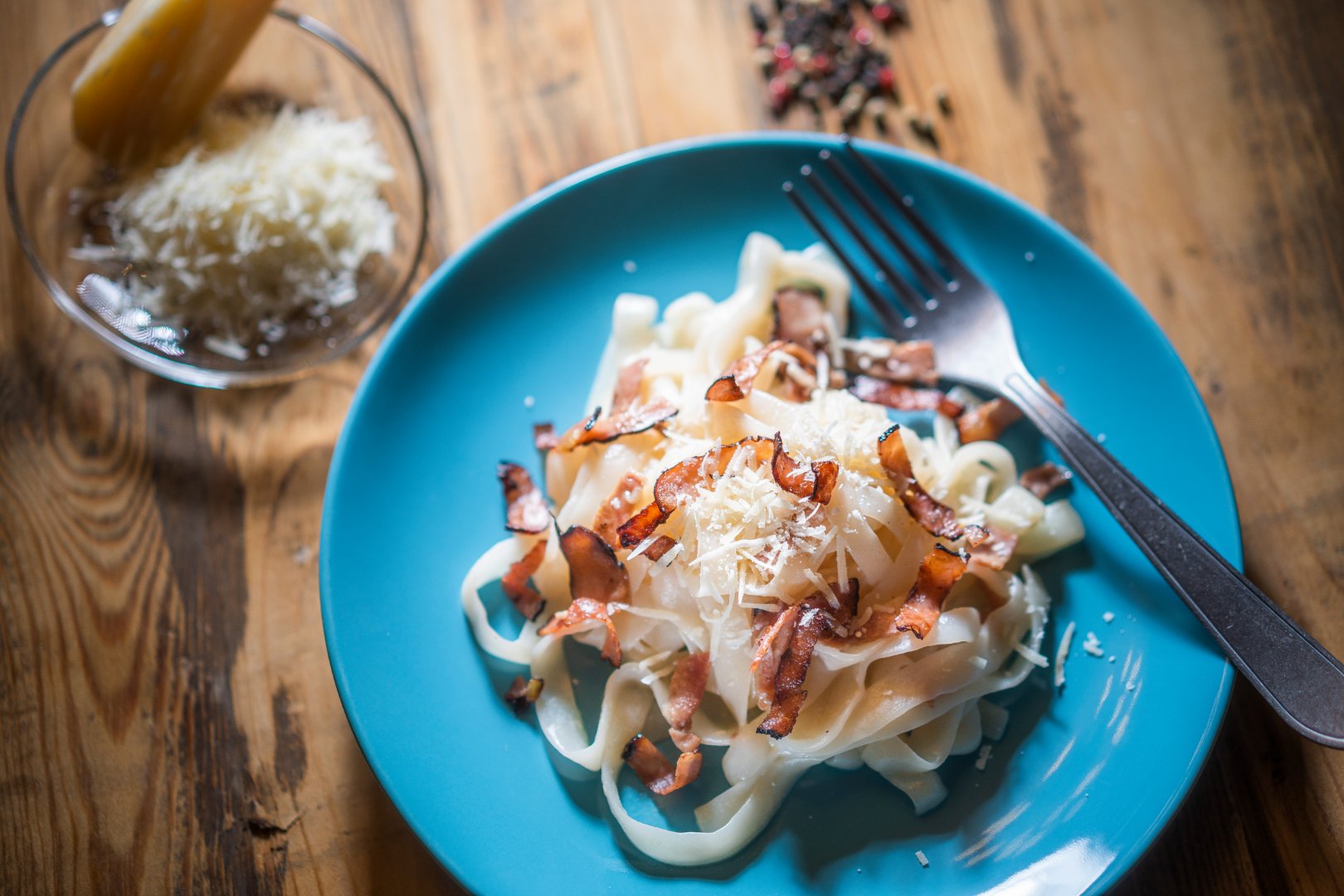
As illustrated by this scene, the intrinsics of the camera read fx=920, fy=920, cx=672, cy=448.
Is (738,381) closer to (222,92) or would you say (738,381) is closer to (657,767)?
(657,767)

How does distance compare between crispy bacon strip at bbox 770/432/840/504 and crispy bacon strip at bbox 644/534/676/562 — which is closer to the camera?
crispy bacon strip at bbox 770/432/840/504

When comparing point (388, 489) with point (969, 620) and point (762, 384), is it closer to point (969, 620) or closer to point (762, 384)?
point (762, 384)

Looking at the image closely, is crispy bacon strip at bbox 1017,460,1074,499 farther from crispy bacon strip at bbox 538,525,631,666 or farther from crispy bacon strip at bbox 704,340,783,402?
crispy bacon strip at bbox 538,525,631,666

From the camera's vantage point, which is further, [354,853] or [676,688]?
[354,853]

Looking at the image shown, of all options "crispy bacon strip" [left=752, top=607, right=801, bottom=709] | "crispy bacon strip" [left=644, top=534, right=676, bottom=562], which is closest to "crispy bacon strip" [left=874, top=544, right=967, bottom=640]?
"crispy bacon strip" [left=752, top=607, right=801, bottom=709]

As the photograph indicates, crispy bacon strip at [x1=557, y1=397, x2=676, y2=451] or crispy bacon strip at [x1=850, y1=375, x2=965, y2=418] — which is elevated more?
crispy bacon strip at [x1=557, y1=397, x2=676, y2=451]

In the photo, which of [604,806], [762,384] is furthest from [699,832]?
[762,384]

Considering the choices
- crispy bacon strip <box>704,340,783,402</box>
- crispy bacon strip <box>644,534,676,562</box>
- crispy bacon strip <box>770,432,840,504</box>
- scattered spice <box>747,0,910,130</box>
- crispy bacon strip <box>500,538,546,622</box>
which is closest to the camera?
crispy bacon strip <box>770,432,840,504</box>
